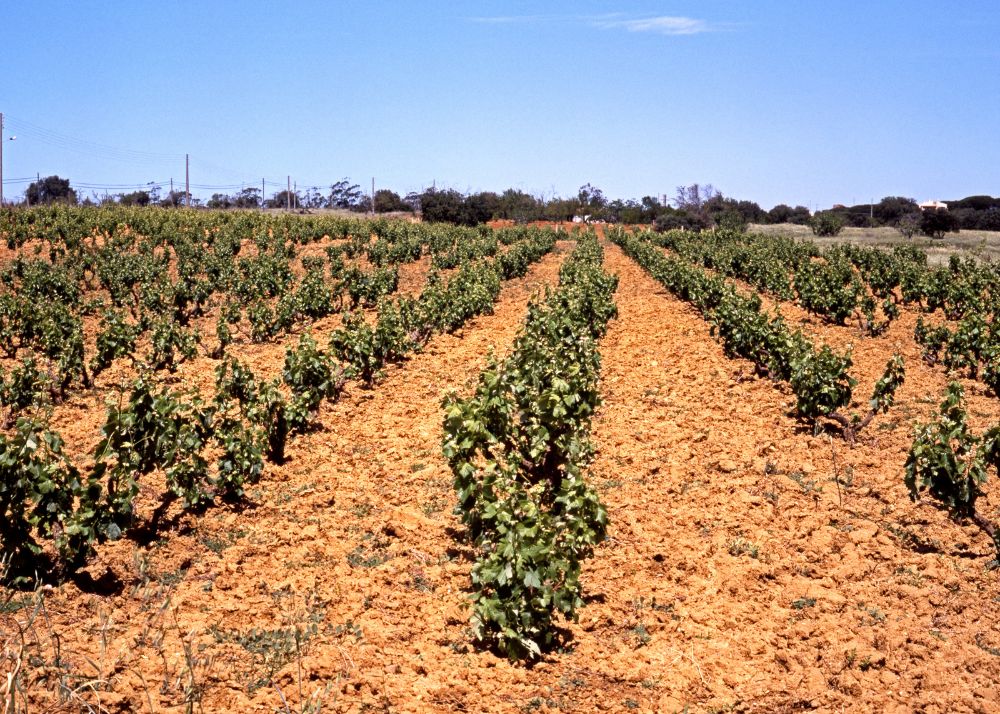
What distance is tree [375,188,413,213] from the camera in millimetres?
95375

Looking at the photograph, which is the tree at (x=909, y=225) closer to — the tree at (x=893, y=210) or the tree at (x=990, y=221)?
the tree at (x=893, y=210)

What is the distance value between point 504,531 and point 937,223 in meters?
64.5

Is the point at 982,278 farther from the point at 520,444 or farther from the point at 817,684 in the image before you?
the point at 817,684

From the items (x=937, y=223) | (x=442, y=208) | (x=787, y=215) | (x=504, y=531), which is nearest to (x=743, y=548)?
(x=504, y=531)

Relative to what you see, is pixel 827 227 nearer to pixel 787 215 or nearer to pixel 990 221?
pixel 990 221

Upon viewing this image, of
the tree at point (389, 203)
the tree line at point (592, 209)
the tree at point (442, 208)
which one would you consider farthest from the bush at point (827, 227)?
the tree at point (389, 203)

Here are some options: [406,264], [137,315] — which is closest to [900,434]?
[137,315]

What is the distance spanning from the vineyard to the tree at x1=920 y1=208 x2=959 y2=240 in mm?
51858

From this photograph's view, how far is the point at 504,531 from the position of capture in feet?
20.9

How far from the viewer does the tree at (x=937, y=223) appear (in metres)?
61.7

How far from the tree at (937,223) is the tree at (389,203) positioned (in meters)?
52.3

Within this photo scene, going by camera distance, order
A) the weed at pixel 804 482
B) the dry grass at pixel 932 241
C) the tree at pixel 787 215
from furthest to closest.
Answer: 1. the tree at pixel 787 215
2. the dry grass at pixel 932 241
3. the weed at pixel 804 482

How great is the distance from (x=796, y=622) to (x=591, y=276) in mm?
16229

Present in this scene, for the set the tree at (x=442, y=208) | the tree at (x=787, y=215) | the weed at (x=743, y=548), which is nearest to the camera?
the weed at (x=743, y=548)
